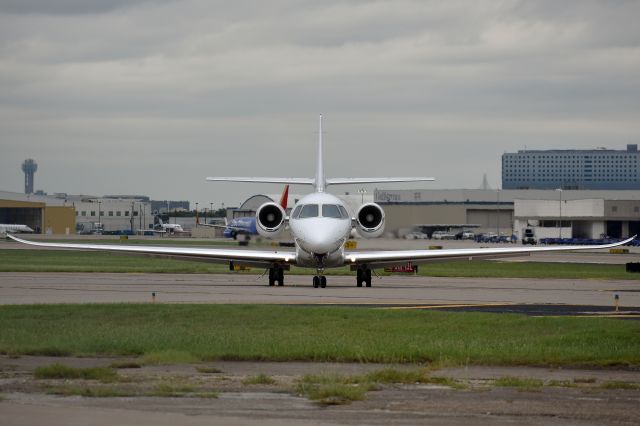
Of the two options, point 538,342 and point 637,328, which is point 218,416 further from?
point 637,328

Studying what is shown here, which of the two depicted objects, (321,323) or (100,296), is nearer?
(321,323)

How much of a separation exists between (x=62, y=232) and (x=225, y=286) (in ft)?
378

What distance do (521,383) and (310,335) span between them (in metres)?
6.43

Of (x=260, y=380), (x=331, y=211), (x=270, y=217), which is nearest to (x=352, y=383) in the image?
(x=260, y=380)

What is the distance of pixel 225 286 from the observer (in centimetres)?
3831

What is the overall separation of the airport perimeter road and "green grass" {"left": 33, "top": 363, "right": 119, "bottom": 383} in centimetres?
1363

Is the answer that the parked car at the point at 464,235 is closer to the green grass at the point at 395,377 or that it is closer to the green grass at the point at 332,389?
the green grass at the point at 395,377

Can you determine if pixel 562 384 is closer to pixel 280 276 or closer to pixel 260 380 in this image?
pixel 260 380

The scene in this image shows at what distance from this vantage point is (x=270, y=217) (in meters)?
40.0

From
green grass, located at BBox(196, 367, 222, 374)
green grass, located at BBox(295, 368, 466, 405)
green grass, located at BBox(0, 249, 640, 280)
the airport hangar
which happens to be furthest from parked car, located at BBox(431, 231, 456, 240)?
green grass, located at BBox(295, 368, 466, 405)

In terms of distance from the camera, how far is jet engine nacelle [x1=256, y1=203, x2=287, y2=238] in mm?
39906

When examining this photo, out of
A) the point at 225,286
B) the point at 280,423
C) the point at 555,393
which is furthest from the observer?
the point at 225,286

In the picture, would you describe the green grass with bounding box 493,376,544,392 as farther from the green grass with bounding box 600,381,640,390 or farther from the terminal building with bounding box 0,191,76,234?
the terminal building with bounding box 0,191,76,234

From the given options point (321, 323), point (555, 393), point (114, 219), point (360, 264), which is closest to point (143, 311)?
point (321, 323)
